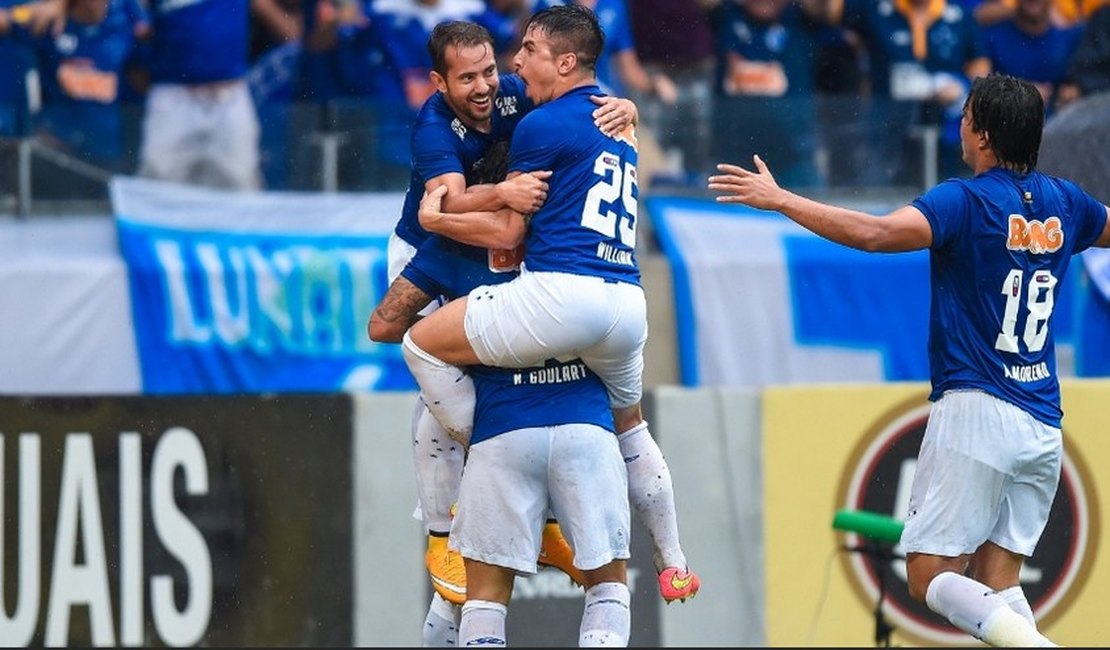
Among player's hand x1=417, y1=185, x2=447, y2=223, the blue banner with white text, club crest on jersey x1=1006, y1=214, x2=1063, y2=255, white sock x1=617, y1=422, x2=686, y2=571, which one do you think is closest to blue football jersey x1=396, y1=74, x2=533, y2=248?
player's hand x1=417, y1=185, x2=447, y2=223

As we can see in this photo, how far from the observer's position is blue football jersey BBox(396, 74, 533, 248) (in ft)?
22.6

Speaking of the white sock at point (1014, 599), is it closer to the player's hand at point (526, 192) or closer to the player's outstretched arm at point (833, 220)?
the player's outstretched arm at point (833, 220)

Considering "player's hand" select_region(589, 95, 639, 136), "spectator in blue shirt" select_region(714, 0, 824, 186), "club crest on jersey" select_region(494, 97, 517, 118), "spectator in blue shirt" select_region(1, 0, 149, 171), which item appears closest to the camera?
"player's hand" select_region(589, 95, 639, 136)

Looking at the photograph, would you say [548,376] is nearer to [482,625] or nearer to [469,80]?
[482,625]

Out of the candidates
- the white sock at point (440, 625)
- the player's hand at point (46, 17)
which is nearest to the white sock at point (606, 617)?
the white sock at point (440, 625)

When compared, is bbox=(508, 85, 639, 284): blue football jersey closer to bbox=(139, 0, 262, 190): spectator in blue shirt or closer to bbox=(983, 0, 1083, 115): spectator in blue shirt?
bbox=(139, 0, 262, 190): spectator in blue shirt

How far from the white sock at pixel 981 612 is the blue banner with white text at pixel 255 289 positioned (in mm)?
4818

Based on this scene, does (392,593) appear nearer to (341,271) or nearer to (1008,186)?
(341,271)

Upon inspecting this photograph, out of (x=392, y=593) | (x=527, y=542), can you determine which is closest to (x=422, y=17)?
(x=392, y=593)

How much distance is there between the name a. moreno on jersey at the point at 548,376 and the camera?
22.3 ft

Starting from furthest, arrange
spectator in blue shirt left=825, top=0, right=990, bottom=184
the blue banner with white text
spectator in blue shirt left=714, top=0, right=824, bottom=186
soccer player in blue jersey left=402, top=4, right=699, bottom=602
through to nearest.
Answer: spectator in blue shirt left=825, top=0, right=990, bottom=184, spectator in blue shirt left=714, top=0, right=824, bottom=186, the blue banner with white text, soccer player in blue jersey left=402, top=4, right=699, bottom=602

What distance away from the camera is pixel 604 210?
6.70 m

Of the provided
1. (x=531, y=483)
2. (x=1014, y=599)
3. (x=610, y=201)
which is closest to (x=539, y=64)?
(x=610, y=201)

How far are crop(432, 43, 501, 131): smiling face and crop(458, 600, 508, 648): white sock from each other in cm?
179
